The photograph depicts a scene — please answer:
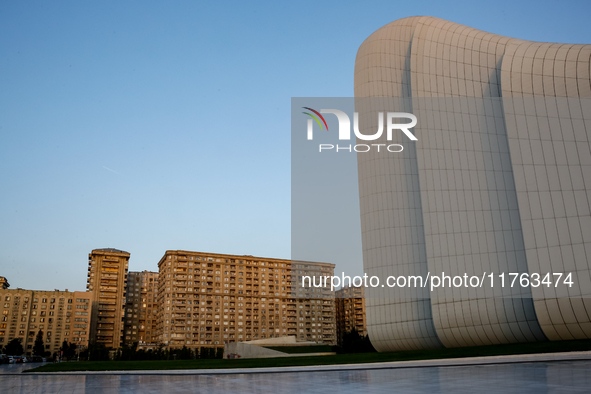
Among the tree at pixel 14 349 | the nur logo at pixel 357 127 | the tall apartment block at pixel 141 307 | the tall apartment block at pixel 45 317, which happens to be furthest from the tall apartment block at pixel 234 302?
the nur logo at pixel 357 127

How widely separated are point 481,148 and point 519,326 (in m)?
11.5

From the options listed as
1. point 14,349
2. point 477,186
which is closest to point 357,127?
point 477,186

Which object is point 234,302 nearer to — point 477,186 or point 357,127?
point 357,127

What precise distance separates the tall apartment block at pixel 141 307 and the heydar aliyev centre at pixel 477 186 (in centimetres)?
13178

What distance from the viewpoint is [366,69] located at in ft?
120

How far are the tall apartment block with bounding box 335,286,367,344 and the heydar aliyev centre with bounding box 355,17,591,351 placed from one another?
11174 cm

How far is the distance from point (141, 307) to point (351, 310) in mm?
69497

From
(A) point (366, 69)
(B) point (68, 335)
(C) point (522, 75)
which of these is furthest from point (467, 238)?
(B) point (68, 335)

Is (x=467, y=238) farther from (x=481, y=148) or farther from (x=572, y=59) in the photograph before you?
(x=572, y=59)

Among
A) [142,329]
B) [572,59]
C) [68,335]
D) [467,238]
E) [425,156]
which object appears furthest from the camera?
[142,329]

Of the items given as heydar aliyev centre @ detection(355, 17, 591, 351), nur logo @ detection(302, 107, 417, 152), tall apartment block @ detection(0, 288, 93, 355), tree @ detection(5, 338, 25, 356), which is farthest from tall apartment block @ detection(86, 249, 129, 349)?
heydar aliyev centre @ detection(355, 17, 591, 351)

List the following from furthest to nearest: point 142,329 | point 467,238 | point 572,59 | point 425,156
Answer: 1. point 142,329
2. point 425,156
3. point 467,238
4. point 572,59

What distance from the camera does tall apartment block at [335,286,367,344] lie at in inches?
5548

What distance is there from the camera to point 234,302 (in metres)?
123
